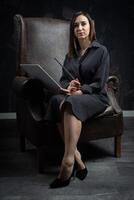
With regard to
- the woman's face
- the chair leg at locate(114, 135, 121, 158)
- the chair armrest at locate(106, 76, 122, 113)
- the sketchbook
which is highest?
the woman's face

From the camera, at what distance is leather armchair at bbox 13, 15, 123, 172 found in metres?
2.78

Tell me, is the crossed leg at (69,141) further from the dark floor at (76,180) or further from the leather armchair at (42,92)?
the leather armchair at (42,92)

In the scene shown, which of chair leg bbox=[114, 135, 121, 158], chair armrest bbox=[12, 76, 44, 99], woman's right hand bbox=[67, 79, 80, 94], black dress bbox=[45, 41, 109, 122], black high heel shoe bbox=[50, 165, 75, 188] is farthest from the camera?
chair leg bbox=[114, 135, 121, 158]

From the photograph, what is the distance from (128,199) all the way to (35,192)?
0.58m

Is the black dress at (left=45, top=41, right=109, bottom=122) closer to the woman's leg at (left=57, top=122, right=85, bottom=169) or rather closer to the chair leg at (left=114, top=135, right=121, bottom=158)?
the woman's leg at (left=57, top=122, right=85, bottom=169)

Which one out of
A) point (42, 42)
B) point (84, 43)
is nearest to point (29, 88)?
point (84, 43)

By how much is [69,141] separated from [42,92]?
1.93ft

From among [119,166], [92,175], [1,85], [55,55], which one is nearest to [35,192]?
[92,175]

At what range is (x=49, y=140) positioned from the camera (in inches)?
109

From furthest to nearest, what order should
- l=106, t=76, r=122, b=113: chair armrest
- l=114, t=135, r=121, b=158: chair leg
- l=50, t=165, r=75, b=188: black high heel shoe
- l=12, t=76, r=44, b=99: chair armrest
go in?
1. l=106, t=76, r=122, b=113: chair armrest
2. l=114, t=135, r=121, b=158: chair leg
3. l=12, t=76, r=44, b=99: chair armrest
4. l=50, t=165, r=75, b=188: black high heel shoe

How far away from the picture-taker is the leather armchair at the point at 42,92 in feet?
9.11

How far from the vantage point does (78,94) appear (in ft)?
8.68

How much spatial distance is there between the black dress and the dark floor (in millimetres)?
427

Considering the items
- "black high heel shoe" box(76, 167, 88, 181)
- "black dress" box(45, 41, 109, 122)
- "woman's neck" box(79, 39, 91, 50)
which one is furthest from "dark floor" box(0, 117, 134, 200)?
"woman's neck" box(79, 39, 91, 50)
